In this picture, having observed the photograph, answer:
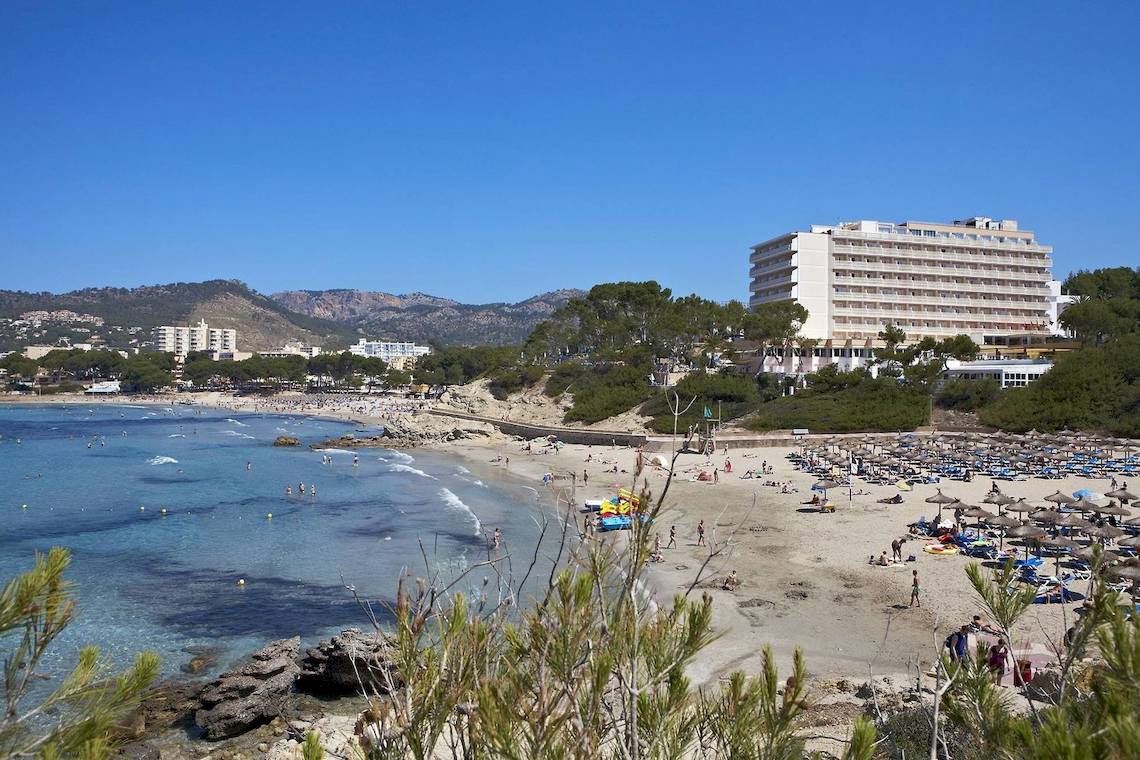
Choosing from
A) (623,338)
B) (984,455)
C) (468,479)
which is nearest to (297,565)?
(468,479)

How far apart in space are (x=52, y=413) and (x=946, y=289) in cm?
9749

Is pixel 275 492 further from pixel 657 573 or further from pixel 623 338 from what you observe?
pixel 623 338

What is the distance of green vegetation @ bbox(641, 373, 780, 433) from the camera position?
55562 millimetres

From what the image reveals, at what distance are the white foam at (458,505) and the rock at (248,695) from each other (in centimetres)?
1356

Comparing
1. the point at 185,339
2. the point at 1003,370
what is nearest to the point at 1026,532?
the point at 1003,370

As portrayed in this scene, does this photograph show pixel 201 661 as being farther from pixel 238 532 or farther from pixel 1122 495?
pixel 1122 495

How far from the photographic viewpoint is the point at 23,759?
4258mm

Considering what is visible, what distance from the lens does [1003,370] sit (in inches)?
2148

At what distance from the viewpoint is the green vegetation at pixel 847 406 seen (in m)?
49.2

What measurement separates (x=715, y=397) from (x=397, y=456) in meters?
22.6

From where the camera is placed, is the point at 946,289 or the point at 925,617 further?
the point at 946,289

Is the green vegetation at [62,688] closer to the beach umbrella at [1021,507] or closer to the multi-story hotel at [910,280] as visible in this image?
the beach umbrella at [1021,507]

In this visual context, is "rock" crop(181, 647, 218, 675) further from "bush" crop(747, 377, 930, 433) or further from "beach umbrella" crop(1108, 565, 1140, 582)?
"bush" crop(747, 377, 930, 433)

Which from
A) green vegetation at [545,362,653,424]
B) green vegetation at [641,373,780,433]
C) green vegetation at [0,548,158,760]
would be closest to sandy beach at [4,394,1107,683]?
green vegetation at [0,548,158,760]
